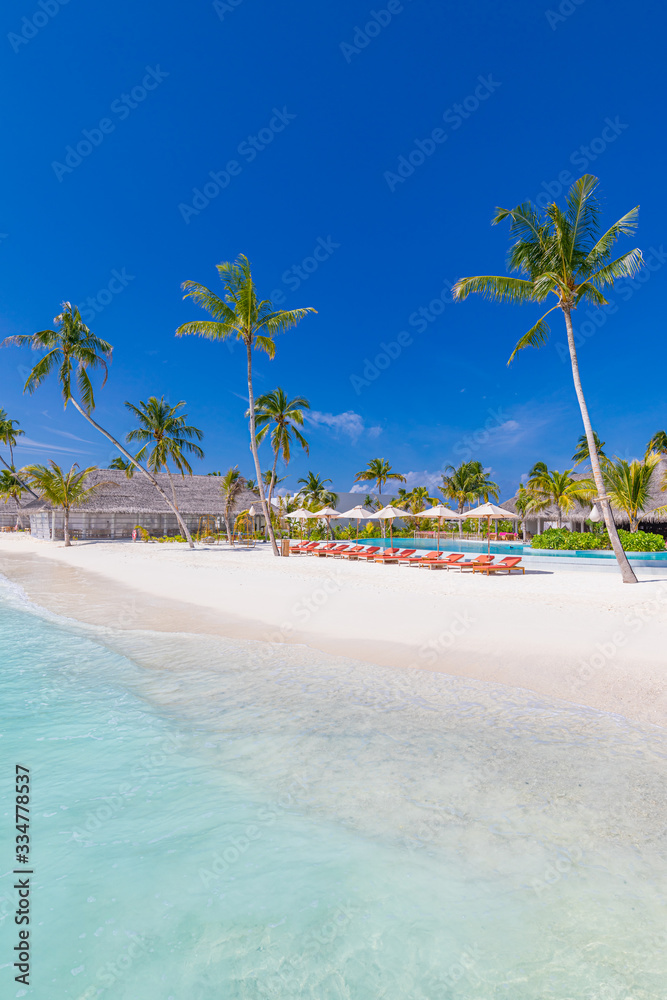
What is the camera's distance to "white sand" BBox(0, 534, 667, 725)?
544 centimetres

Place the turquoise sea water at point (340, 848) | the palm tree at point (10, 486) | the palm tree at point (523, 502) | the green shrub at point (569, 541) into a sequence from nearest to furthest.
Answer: the turquoise sea water at point (340, 848), the green shrub at point (569, 541), the palm tree at point (523, 502), the palm tree at point (10, 486)

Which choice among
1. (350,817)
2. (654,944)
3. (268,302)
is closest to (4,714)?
(350,817)

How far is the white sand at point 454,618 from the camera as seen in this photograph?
17.8 ft

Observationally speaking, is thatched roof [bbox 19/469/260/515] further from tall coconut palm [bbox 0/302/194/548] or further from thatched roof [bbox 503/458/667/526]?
thatched roof [bbox 503/458/667/526]

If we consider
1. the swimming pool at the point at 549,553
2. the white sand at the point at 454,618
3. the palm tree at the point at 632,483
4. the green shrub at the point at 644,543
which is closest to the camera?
Result: the white sand at the point at 454,618

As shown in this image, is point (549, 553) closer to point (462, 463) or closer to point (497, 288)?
point (497, 288)

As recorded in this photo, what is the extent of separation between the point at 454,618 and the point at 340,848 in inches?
209

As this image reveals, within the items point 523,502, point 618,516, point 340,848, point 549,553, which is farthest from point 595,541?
point 340,848

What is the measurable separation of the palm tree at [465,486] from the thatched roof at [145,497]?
1500 cm

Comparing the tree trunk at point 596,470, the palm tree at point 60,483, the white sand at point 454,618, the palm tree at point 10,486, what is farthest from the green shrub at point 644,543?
the palm tree at point 10,486

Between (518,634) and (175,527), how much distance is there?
104 feet

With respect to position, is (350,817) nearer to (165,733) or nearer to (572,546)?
(165,733)

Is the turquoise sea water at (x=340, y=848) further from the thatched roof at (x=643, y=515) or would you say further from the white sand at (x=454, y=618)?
the thatched roof at (x=643, y=515)

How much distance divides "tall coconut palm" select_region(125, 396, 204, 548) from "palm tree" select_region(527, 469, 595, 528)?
18897mm
